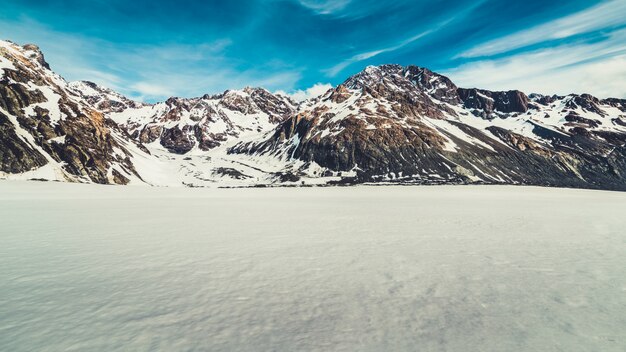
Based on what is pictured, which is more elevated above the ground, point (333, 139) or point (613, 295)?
point (333, 139)

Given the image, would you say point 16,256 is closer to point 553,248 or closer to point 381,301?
point 381,301

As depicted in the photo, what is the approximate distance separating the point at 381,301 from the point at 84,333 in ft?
21.0

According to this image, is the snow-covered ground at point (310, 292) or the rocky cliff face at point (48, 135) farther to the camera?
the rocky cliff face at point (48, 135)

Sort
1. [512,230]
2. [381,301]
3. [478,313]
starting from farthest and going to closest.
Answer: [512,230] → [381,301] → [478,313]

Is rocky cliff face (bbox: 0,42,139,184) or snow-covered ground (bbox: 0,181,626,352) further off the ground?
rocky cliff face (bbox: 0,42,139,184)

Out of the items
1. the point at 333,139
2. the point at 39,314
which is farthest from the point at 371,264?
the point at 333,139

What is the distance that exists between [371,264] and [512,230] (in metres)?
12.6

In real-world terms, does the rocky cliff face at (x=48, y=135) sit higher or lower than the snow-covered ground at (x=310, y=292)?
higher

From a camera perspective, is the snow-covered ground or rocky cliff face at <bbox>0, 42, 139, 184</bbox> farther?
rocky cliff face at <bbox>0, 42, 139, 184</bbox>

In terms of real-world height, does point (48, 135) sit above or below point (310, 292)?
above

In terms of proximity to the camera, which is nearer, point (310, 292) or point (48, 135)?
point (310, 292)

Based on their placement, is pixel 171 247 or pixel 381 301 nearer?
pixel 381 301

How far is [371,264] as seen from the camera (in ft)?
39.5

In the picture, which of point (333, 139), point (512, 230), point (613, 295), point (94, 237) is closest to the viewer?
point (613, 295)
